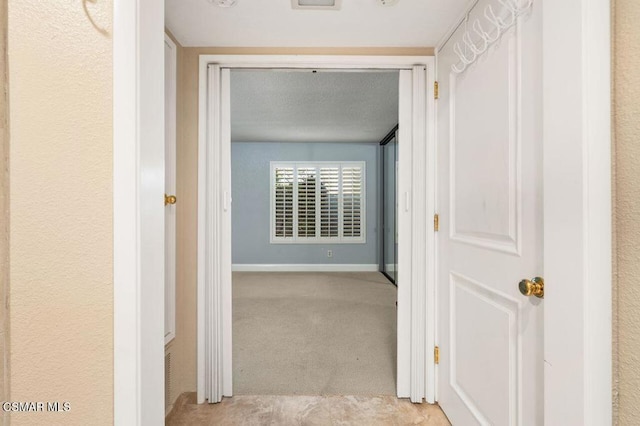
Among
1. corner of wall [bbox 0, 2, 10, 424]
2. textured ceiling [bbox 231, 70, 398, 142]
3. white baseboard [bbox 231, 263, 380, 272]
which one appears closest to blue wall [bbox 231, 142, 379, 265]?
white baseboard [bbox 231, 263, 380, 272]

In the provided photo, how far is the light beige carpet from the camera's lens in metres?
2.12

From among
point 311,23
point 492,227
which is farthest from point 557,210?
point 311,23

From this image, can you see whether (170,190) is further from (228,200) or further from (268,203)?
(268,203)

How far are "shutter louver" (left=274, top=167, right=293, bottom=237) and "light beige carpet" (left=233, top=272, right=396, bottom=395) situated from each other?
150cm

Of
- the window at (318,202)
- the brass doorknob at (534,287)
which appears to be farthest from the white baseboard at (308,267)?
the brass doorknob at (534,287)

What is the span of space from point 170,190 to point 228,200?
32 centimetres

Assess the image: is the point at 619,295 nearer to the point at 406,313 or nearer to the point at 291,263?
the point at 406,313

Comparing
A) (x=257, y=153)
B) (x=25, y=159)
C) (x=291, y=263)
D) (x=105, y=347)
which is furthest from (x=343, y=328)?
(x=257, y=153)

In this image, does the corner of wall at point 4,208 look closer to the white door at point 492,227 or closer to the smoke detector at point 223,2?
the smoke detector at point 223,2

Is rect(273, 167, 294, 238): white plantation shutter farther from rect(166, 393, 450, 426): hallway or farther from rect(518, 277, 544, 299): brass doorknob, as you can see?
rect(518, 277, 544, 299): brass doorknob

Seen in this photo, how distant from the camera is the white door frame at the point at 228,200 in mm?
1863

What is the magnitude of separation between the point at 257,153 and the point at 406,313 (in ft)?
16.6

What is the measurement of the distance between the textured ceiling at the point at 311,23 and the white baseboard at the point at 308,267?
4.95 meters

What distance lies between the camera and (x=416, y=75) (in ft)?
6.13
